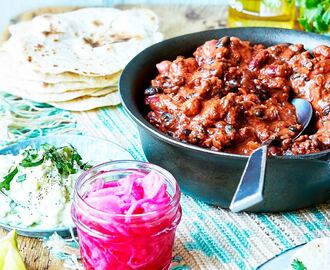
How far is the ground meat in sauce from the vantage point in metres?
2.10

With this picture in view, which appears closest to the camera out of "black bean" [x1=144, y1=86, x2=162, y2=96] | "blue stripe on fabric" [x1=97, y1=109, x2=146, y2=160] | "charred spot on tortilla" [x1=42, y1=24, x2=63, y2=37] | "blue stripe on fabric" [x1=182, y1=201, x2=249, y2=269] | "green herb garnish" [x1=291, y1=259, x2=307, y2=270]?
"green herb garnish" [x1=291, y1=259, x2=307, y2=270]

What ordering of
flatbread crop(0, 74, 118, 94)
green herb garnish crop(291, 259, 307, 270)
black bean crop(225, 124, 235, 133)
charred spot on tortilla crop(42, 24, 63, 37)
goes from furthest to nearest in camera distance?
charred spot on tortilla crop(42, 24, 63, 37) < flatbread crop(0, 74, 118, 94) < black bean crop(225, 124, 235, 133) < green herb garnish crop(291, 259, 307, 270)

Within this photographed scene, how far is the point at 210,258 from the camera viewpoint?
1959 millimetres

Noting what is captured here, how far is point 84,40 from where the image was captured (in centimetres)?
315

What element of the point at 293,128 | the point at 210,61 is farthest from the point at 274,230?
the point at 210,61

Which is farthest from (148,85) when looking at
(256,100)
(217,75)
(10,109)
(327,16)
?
(327,16)

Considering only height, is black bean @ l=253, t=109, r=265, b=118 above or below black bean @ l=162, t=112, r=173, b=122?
above

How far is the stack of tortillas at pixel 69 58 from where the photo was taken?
2852 millimetres

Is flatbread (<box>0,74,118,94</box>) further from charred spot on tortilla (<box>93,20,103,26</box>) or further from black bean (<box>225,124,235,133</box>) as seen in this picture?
black bean (<box>225,124,235,133</box>)

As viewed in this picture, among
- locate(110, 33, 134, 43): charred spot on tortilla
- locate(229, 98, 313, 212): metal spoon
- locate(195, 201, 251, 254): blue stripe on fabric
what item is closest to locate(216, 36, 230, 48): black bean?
locate(229, 98, 313, 212): metal spoon

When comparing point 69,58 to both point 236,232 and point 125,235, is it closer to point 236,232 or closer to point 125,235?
point 236,232

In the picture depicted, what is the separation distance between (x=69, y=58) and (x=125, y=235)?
1393mm

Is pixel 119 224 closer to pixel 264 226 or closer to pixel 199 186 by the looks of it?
pixel 199 186

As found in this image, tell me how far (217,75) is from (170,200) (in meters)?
0.66
